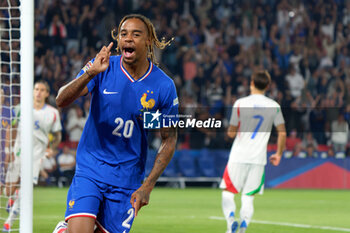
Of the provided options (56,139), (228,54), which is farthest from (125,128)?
(228,54)

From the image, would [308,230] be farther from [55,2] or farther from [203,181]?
[55,2]

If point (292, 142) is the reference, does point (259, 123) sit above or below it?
above

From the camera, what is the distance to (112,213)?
477 cm

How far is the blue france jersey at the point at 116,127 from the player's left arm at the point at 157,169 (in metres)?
0.14

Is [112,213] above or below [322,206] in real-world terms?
above

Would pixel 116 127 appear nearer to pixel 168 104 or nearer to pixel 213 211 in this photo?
pixel 168 104

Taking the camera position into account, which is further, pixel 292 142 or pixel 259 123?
pixel 292 142

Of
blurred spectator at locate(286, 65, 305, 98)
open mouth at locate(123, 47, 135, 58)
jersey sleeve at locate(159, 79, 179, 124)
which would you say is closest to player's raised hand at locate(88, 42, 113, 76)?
open mouth at locate(123, 47, 135, 58)

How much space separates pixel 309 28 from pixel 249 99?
16.4 m

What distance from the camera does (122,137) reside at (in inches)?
192

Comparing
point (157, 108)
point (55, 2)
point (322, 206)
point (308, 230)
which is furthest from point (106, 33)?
point (157, 108)

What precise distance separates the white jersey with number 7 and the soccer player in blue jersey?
3640mm

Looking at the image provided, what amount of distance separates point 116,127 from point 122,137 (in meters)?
0.08

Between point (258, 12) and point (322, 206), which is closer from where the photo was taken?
point (322, 206)
